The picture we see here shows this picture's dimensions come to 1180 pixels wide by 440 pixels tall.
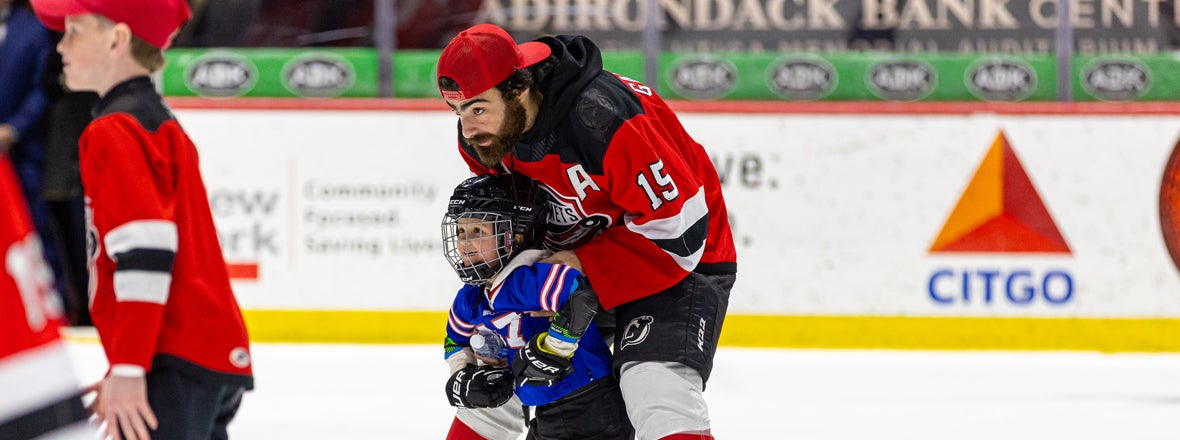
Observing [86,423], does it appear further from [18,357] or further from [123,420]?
[123,420]

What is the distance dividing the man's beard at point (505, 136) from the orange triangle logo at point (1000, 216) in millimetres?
3329

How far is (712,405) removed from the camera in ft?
13.0

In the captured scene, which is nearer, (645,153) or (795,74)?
(645,153)

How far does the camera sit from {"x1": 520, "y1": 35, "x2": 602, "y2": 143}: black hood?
1.94 meters

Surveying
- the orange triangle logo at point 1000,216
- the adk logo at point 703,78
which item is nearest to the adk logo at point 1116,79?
the orange triangle logo at point 1000,216

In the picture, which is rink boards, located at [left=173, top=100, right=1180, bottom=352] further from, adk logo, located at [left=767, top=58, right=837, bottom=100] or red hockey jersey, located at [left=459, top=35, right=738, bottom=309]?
red hockey jersey, located at [left=459, top=35, right=738, bottom=309]

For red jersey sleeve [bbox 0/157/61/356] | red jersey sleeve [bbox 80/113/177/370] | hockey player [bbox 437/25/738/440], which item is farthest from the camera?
hockey player [bbox 437/25/738/440]

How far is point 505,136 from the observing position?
1939 mm


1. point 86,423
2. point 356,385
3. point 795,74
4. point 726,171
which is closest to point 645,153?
point 86,423

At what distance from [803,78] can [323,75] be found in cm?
190

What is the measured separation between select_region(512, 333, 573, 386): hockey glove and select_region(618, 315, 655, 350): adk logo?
95mm

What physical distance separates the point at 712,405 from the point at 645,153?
2175 millimetres

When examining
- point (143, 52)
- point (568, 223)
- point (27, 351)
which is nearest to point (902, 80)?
point (568, 223)

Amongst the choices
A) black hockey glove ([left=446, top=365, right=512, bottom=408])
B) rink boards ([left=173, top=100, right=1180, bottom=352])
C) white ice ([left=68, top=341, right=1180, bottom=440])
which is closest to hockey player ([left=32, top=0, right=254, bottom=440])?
black hockey glove ([left=446, top=365, right=512, bottom=408])
